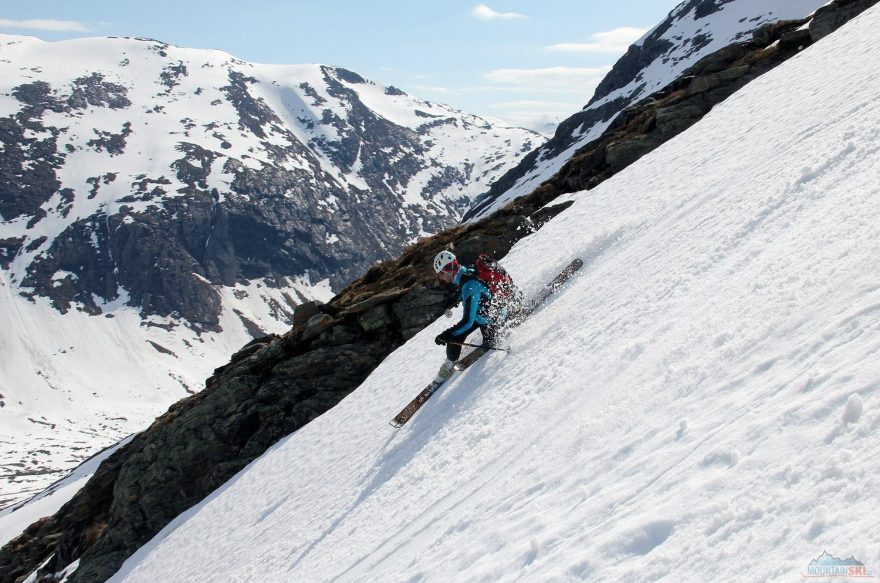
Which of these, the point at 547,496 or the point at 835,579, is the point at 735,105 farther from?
the point at 835,579

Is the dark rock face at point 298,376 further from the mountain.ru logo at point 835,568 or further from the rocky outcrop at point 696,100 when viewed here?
the mountain.ru logo at point 835,568

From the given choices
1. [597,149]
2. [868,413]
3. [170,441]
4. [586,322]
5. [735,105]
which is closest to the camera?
[868,413]

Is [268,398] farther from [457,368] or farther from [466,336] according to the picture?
[466,336]

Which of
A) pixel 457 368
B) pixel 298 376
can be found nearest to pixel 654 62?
pixel 298 376

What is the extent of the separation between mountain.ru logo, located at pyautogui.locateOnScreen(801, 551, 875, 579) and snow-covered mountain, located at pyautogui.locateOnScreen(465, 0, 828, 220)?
8432 cm

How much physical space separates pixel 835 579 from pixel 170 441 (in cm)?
2671

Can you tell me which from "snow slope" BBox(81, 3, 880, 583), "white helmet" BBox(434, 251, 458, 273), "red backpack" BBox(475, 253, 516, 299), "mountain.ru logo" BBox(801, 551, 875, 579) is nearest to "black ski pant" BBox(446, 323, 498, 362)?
"snow slope" BBox(81, 3, 880, 583)

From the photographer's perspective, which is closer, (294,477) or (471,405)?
(471,405)

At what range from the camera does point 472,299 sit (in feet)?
46.5

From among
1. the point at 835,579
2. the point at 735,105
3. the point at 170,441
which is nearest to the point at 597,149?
the point at 735,105

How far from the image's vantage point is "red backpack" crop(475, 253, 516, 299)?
14.4 meters

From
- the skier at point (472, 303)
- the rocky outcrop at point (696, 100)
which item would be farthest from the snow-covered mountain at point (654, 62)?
the skier at point (472, 303)

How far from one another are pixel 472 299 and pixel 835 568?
1066 centimetres

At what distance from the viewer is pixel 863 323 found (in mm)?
5992
